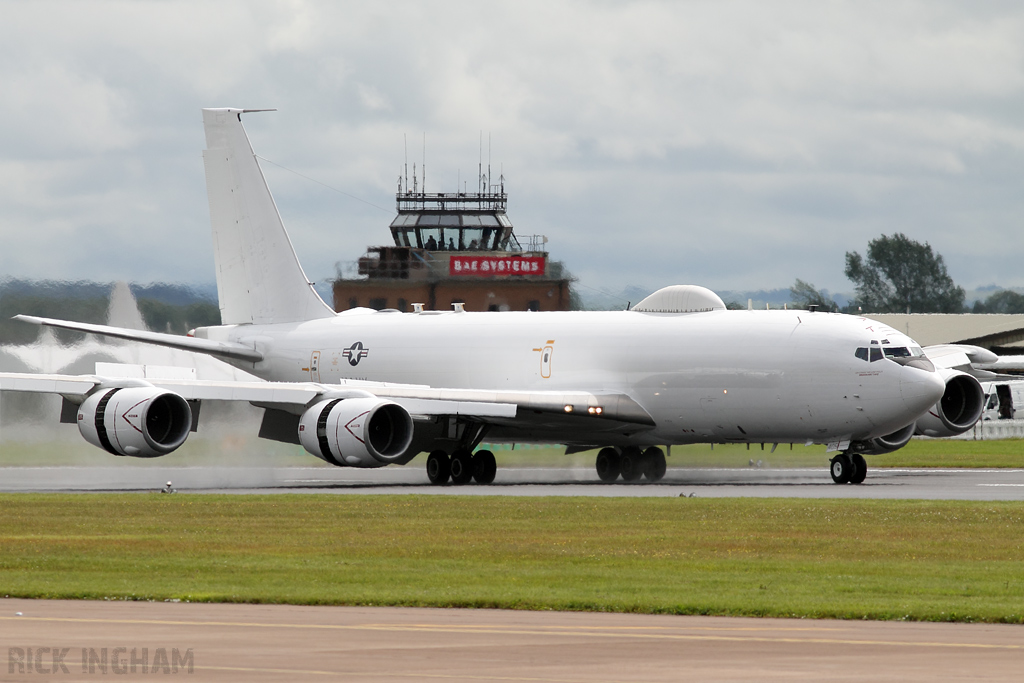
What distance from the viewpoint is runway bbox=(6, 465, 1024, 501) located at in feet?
111

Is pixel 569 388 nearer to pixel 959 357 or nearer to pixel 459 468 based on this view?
pixel 459 468

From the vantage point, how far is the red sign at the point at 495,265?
95.9 meters

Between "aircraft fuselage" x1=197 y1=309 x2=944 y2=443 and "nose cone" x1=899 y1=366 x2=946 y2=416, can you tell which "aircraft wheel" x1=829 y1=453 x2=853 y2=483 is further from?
"nose cone" x1=899 y1=366 x2=946 y2=416

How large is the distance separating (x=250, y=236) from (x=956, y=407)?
21545mm

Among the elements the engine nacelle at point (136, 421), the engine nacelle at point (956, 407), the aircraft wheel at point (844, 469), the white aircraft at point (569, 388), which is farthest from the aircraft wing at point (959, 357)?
the engine nacelle at point (136, 421)

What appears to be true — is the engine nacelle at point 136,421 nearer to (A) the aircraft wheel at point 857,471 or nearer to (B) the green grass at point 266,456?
(B) the green grass at point 266,456

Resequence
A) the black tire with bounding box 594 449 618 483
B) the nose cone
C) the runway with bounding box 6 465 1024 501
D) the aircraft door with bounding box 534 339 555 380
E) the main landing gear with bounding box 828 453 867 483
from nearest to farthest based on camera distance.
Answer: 1. the runway with bounding box 6 465 1024 501
2. the nose cone
3. the main landing gear with bounding box 828 453 867 483
4. the black tire with bounding box 594 449 618 483
5. the aircraft door with bounding box 534 339 555 380

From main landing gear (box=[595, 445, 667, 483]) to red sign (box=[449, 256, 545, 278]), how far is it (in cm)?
5419

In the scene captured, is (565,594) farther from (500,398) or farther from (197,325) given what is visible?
(197,325)

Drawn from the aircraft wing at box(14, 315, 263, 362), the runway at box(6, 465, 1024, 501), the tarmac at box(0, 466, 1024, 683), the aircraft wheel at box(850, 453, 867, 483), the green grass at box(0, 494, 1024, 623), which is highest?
the aircraft wing at box(14, 315, 263, 362)

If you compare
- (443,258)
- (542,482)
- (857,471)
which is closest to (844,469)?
(857,471)

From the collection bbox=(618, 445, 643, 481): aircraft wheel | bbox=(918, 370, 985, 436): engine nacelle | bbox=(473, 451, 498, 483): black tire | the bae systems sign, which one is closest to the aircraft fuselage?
bbox=(618, 445, 643, 481): aircraft wheel

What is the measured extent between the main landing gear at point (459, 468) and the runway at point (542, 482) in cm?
63

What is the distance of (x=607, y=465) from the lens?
4188 cm
